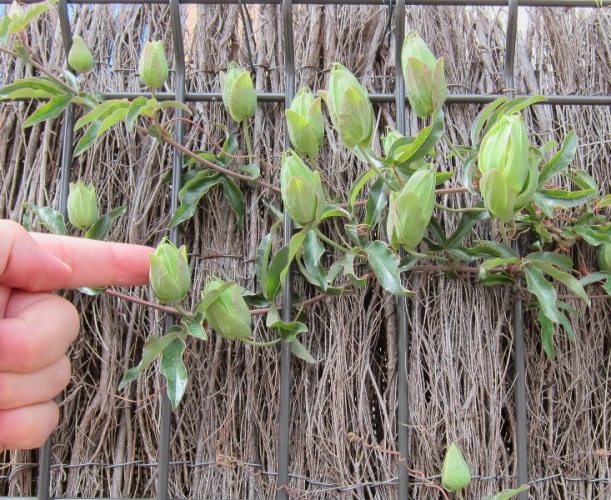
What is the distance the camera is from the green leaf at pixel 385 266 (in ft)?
3.22

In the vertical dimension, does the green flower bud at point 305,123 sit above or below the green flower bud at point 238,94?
below

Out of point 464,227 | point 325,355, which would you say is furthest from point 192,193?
point 464,227

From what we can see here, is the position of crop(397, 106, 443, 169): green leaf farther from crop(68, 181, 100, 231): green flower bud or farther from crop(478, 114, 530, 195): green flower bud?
crop(68, 181, 100, 231): green flower bud

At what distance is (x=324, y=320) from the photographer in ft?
3.80

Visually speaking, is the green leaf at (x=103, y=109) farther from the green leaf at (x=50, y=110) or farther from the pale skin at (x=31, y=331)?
the pale skin at (x=31, y=331)

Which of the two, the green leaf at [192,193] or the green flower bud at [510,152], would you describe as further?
the green leaf at [192,193]

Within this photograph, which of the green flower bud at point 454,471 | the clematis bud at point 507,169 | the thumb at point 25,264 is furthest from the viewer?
the green flower bud at point 454,471

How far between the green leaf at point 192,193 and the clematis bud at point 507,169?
19.4 inches

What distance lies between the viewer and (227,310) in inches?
39.8

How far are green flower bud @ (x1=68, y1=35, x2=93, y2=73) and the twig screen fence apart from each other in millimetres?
38

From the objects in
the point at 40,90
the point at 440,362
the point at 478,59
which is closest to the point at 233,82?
the point at 40,90

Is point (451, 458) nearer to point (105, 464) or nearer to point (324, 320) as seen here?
point (324, 320)

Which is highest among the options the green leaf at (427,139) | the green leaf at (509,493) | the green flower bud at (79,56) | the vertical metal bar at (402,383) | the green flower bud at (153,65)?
the green flower bud at (79,56)

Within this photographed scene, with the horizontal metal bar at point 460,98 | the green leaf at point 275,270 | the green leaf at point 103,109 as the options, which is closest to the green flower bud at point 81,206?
the green leaf at point 103,109
